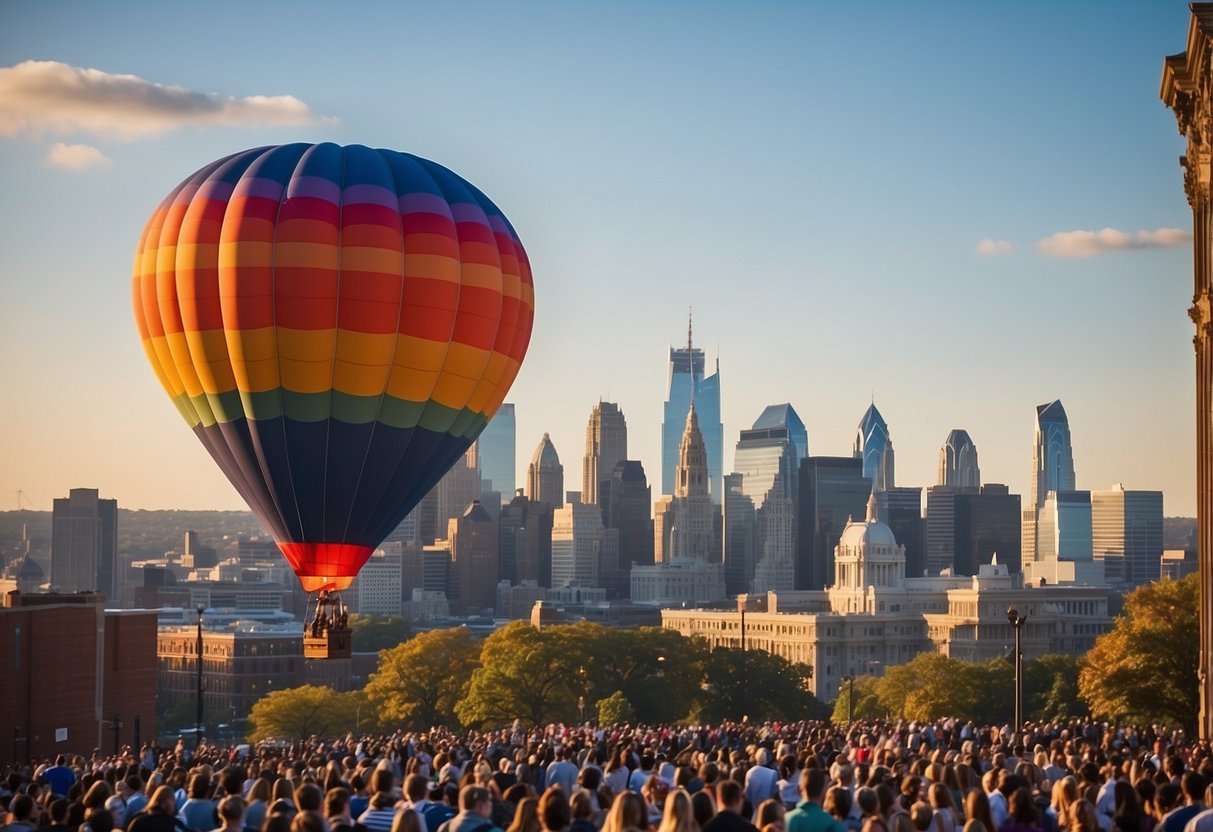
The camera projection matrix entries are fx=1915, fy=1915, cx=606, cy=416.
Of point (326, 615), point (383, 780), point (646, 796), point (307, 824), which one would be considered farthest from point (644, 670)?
point (307, 824)

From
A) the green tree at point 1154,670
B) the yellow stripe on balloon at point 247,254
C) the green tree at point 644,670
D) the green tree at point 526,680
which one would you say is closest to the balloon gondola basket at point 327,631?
the yellow stripe on balloon at point 247,254

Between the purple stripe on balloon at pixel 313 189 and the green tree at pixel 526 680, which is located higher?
the purple stripe on balloon at pixel 313 189

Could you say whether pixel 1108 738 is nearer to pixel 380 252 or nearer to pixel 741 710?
pixel 380 252

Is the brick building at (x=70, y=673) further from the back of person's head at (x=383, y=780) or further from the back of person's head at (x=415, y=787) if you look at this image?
the back of person's head at (x=415, y=787)

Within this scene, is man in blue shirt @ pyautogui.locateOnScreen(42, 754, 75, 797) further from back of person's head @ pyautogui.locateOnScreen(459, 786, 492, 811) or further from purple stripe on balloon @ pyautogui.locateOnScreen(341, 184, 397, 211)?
purple stripe on balloon @ pyautogui.locateOnScreen(341, 184, 397, 211)

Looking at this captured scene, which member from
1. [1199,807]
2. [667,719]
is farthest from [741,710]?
[1199,807]

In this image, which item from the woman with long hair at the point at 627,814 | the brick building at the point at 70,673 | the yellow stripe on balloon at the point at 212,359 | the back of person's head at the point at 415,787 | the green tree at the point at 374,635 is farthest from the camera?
the green tree at the point at 374,635
